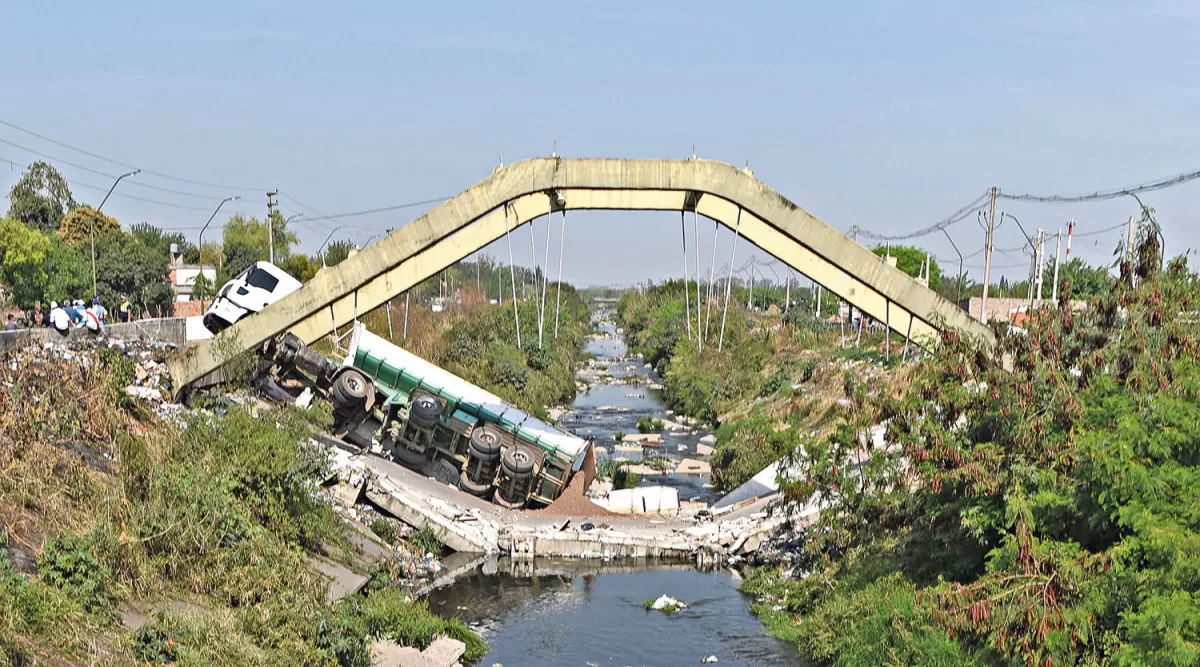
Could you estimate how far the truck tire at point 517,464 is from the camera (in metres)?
24.9

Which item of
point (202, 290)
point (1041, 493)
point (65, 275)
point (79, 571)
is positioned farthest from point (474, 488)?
point (202, 290)

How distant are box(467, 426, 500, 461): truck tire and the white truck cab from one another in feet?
19.2

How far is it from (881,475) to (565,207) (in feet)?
26.1

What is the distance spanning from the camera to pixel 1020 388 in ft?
51.5

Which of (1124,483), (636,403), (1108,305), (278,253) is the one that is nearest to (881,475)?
(1108,305)

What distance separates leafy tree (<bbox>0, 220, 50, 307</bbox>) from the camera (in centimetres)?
4331

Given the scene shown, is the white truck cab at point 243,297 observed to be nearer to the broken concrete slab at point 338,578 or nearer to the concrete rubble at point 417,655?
the broken concrete slab at point 338,578

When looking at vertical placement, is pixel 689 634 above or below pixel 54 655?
below

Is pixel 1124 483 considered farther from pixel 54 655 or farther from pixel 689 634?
pixel 54 655

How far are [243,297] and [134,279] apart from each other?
27706 mm

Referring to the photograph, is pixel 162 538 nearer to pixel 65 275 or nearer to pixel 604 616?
pixel 604 616

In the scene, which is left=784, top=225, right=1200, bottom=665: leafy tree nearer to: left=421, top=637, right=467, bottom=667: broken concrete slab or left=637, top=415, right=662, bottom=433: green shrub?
left=421, top=637, right=467, bottom=667: broken concrete slab

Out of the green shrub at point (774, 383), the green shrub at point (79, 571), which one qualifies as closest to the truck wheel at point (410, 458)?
Result: the green shrub at point (79, 571)

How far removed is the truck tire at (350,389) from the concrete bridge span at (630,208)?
3.47 meters
